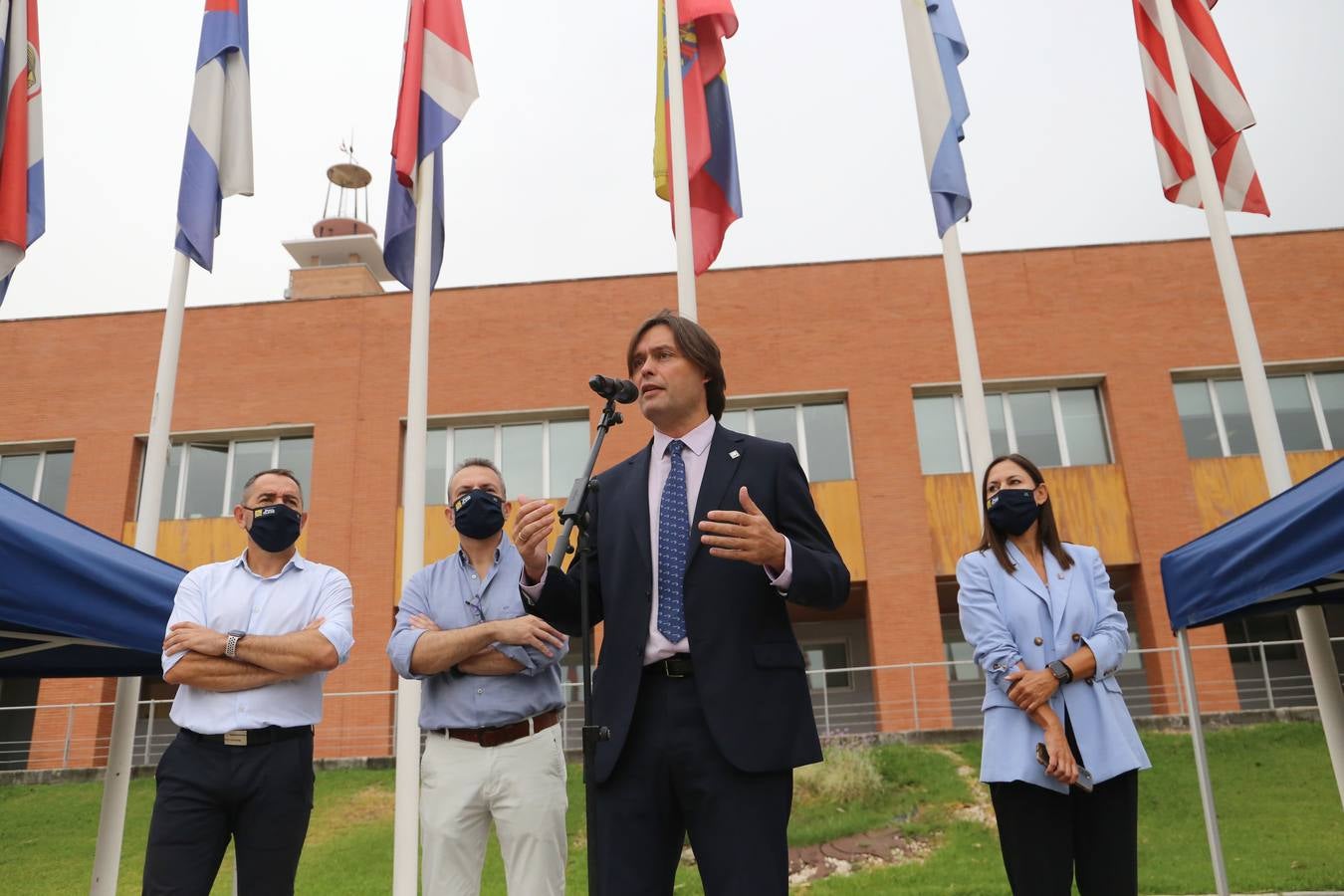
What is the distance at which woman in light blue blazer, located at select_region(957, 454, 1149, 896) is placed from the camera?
3418 millimetres

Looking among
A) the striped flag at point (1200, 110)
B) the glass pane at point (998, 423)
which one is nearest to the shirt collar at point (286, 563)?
the striped flag at point (1200, 110)

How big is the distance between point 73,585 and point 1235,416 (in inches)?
764

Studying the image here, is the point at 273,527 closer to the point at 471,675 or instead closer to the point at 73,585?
the point at 73,585

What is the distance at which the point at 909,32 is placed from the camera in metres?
7.29

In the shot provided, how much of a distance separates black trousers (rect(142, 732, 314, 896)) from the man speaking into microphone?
1.55m

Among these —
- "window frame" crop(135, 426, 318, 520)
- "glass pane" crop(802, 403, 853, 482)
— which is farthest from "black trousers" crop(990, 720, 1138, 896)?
"window frame" crop(135, 426, 318, 520)

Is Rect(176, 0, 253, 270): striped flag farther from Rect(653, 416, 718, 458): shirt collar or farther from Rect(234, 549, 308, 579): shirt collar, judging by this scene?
Rect(653, 416, 718, 458): shirt collar

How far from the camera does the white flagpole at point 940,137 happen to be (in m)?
6.47

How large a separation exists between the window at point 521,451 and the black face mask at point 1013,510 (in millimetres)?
15083

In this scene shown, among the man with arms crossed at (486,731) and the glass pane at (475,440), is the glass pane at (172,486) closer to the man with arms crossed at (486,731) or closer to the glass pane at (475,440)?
the glass pane at (475,440)

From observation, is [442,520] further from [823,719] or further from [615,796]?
[615,796]

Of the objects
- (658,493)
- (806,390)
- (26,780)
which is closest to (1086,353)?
(806,390)

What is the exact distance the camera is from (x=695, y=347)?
3.06 meters

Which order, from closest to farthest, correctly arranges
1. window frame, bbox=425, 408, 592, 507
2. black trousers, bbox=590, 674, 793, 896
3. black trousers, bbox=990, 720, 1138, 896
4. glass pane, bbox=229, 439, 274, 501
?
black trousers, bbox=590, 674, 793, 896 → black trousers, bbox=990, 720, 1138, 896 → window frame, bbox=425, 408, 592, 507 → glass pane, bbox=229, 439, 274, 501
